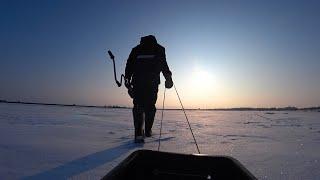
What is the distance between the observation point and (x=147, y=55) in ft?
19.1

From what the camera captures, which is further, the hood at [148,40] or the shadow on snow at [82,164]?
the hood at [148,40]

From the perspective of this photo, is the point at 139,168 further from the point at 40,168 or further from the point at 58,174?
the point at 40,168

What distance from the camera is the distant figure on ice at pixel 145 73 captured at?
580 centimetres

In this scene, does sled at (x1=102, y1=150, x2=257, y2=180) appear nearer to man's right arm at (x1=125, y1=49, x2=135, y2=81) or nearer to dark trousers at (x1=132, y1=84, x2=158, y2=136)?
dark trousers at (x1=132, y1=84, x2=158, y2=136)

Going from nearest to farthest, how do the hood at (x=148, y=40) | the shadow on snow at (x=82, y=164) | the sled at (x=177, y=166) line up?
1. the sled at (x=177, y=166)
2. the shadow on snow at (x=82, y=164)
3. the hood at (x=148, y=40)

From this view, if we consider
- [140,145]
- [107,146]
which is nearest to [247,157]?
[140,145]

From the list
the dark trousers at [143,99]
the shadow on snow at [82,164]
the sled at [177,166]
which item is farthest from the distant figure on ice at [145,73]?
the sled at [177,166]

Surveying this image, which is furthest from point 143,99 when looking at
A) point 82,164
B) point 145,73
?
point 82,164

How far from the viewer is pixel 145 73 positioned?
229 inches

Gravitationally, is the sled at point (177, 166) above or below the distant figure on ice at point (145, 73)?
below

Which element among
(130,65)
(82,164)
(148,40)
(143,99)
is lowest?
(82,164)

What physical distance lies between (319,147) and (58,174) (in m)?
4.11

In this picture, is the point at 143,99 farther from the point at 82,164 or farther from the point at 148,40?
the point at 82,164

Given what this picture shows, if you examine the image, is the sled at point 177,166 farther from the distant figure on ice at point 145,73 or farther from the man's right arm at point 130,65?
the man's right arm at point 130,65
